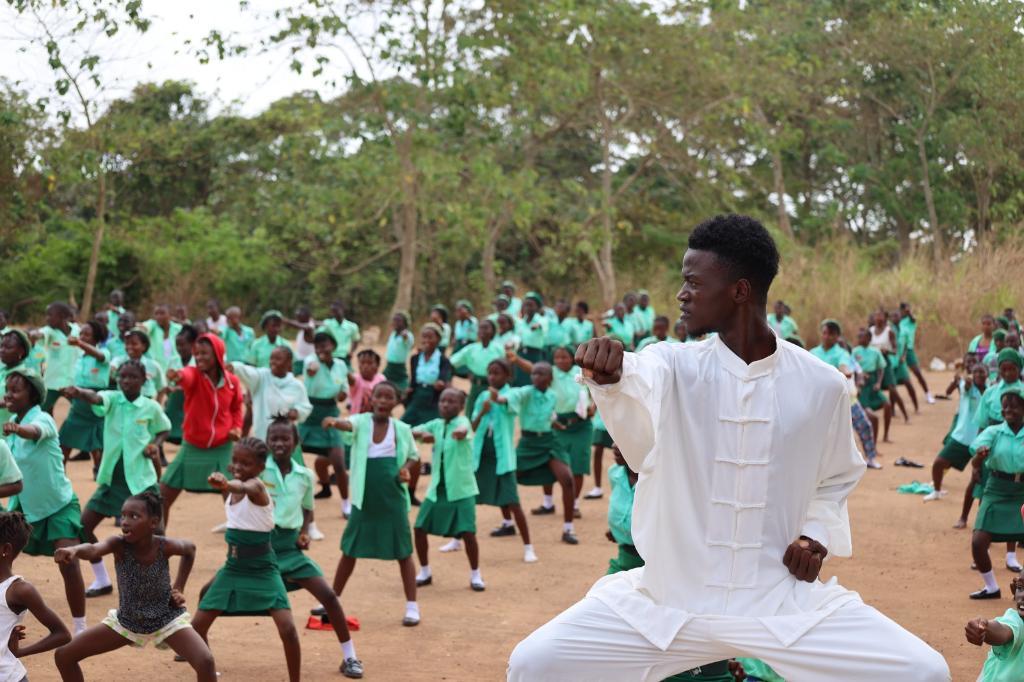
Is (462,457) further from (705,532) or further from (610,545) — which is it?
(705,532)

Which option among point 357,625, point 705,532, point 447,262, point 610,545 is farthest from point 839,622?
point 447,262

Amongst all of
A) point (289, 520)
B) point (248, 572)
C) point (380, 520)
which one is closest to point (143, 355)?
point (380, 520)

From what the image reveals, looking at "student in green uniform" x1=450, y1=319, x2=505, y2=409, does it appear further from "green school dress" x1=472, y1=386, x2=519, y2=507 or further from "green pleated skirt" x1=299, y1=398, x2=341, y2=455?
"green school dress" x1=472, y1=386, x2=519, y2=507

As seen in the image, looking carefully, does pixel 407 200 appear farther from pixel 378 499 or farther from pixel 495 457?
pixel 378 499

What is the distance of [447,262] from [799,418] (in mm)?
25382

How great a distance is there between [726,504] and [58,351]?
35.7 ft

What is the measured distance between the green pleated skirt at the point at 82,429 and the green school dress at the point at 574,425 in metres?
3.94

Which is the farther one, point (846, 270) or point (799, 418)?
point (846, 270)

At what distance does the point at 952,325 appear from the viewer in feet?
70.8

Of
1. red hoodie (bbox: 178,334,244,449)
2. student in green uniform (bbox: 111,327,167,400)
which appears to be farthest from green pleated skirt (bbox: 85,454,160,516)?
student in green uniform (bbox: 111,327,167,400)

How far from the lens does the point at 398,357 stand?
14.9 metres

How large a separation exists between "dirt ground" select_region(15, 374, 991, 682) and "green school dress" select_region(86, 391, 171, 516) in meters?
0.65

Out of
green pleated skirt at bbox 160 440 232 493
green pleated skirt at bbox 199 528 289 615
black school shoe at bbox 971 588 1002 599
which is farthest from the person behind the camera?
green pleated skirt at bbox 160 440 232 493

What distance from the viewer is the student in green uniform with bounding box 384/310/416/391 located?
48.1ft
